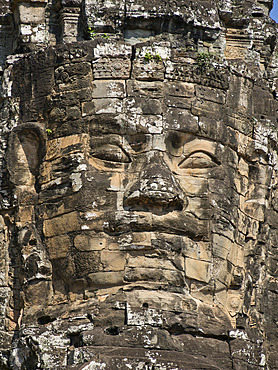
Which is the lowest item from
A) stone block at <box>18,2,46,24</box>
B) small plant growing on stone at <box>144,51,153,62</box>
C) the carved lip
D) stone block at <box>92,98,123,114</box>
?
the carved lip

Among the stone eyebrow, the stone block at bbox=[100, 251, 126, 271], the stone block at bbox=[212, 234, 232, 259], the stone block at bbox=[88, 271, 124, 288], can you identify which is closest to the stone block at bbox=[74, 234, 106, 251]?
the stone block at bbox=[100, 251, 126, 271]

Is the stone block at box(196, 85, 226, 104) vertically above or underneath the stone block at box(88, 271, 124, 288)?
above

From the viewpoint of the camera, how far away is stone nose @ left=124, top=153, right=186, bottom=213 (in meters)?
19.8

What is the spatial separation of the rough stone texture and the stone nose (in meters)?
0.02

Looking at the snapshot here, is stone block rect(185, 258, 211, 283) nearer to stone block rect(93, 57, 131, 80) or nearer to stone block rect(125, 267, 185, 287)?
stone block rect(125, 267, 185, 287)

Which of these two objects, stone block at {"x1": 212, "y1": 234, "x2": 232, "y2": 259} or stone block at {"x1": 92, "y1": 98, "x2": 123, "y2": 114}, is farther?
stone block at {"x1": 92, "y1": 98, "x2": 123, "y2": 114}

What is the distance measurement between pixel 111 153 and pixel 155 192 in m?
1.00

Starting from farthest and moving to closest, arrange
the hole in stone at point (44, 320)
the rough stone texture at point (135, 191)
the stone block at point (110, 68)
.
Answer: the stone block at point (110, 68) < the hole in stone at point (44, 320) < the rough stone texture at point (135, 191)

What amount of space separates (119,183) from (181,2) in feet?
11.1

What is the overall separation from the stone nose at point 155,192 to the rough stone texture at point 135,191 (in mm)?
22

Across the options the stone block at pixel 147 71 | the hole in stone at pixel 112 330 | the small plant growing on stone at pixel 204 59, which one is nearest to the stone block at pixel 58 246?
the hole in stone at pixel 112 330

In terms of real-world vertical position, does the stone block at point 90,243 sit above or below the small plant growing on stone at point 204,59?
below

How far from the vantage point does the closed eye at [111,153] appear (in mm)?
20203

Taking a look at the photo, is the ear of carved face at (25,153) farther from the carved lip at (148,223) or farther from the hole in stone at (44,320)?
the hole in stone at (44,320)
